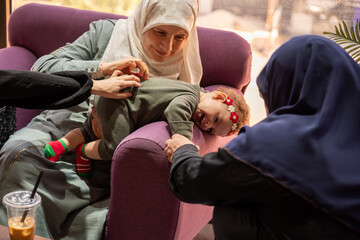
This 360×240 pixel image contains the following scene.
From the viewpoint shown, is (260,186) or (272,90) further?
(272,90)

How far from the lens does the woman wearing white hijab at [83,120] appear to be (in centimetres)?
180

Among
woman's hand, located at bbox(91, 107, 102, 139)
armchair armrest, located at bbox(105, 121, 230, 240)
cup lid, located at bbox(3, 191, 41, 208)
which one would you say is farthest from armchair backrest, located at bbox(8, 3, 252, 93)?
cup lid, located at bbox(3, 191, 41, 208)

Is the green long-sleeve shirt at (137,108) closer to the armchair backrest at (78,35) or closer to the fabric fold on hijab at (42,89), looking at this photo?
the fabric fold on hijab at (42,89)

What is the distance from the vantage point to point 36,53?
266 cm

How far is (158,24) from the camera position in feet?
6.66

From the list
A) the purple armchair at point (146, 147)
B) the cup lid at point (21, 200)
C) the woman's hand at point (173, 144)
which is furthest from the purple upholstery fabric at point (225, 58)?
the cup lid at point (21, 200)

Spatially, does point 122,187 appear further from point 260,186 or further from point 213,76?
point 213,76

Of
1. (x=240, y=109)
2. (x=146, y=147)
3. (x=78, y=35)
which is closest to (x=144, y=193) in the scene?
(x=146, y=147)

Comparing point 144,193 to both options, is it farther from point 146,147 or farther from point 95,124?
point 95,124

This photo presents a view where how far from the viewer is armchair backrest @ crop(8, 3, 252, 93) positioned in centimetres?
250

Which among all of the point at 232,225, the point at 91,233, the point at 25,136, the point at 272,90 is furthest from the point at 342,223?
the point at 25,136

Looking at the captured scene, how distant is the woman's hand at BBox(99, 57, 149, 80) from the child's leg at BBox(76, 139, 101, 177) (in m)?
0.35

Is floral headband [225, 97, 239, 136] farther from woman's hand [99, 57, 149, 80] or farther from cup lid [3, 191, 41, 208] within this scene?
cup lid [3, 191, 41, 208]

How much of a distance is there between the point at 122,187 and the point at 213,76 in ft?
3.61
